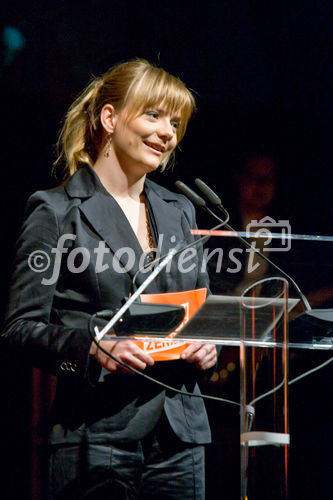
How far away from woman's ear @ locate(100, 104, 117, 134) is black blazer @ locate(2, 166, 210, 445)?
8.3 inches

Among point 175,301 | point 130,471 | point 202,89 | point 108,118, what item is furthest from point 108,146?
point 202,89

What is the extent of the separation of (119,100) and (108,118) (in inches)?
2.2

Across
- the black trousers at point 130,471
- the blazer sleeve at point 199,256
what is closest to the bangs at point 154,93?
the blazer sleeve at point 199,256

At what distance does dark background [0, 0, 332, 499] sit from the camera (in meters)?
2.42

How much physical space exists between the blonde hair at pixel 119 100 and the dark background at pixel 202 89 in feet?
1.98

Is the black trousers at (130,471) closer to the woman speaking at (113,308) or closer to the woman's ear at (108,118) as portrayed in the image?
the woman speaking at (113,308)

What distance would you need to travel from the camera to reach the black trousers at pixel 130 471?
136 cm

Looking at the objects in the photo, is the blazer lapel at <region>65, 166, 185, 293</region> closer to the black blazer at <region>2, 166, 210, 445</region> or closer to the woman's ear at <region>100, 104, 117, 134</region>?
the black blazer at <region>2, 166, 210, 445</region>

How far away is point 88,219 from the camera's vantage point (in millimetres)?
1560

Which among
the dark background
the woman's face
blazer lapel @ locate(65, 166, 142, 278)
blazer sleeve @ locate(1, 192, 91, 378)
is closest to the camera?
blazer sleeve @ locate(1, 192, 91, 378)

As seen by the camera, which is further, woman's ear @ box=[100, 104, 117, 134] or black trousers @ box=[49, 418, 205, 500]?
woman's ear @ box=[100, 104, 117, 134]

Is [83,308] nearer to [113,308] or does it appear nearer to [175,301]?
[113,308]

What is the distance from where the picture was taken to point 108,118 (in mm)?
1777

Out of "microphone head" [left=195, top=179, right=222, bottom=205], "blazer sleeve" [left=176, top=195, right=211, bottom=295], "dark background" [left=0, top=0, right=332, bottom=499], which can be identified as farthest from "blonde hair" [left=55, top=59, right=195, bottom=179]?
"dark background" [left=0, top=0, right=332, bottom=499]
